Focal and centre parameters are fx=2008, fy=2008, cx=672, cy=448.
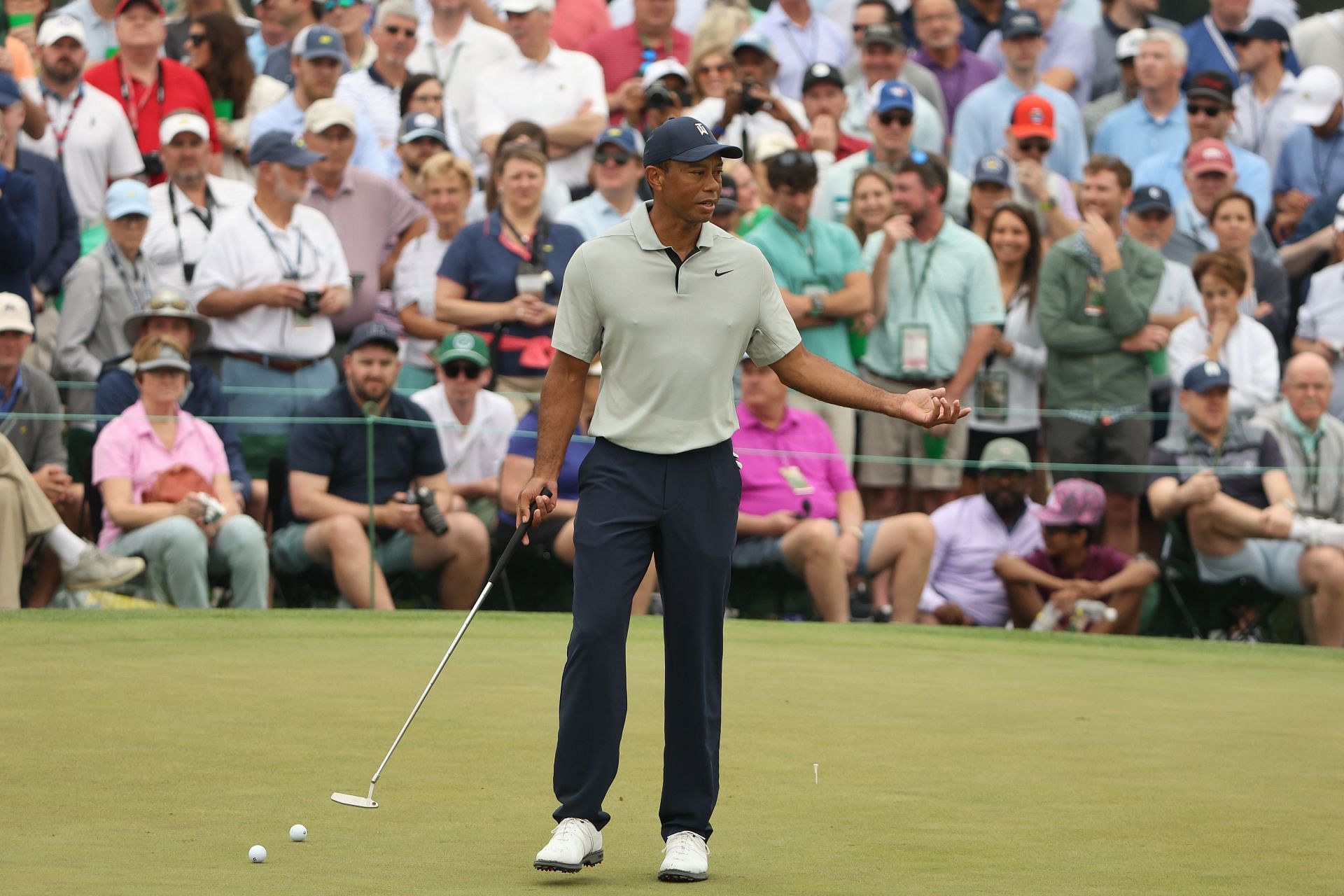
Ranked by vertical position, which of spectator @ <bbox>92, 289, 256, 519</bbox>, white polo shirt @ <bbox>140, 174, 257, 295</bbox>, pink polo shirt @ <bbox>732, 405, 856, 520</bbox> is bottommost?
pink polo shirt @ <bbox>732, 405, 856, 520</bbox>

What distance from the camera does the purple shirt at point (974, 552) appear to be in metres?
11.1

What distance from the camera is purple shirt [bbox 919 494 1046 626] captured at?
36.4 feet

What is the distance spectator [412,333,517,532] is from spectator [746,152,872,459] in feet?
5.92

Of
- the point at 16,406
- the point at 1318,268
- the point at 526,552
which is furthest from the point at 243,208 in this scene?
the point at 1318,268

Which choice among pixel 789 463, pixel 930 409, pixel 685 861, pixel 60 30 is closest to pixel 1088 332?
pixel 789 463

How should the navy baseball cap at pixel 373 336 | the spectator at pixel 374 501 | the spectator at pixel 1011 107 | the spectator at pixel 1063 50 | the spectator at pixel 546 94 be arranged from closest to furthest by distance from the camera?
the spectator at pixel 374 501 < the navy baseball cap at pixel 373 336 < the spectator at pixel 546 94 < the spectator at pixel 1011 107 < the spectator at pixel 1063 50

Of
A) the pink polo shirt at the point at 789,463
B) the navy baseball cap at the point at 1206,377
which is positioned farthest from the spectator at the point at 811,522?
the navy baseball cap at the point at 1206,377

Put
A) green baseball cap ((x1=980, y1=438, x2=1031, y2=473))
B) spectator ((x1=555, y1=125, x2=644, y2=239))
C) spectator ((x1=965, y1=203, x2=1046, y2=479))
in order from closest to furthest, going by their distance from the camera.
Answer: green baseball cap ((x1=980, y1=438, x2=1031, y2=473)), spectator ((x1=965, y1=203, x2=1046, y2=479)), spectator ((x1=555, y1=125, x2=644, y2=239))

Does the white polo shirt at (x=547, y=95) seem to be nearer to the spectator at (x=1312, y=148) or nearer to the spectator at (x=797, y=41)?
the spectator at (x=797, y=41)

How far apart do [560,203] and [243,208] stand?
6.92 feet

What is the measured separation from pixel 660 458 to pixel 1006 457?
641 cm

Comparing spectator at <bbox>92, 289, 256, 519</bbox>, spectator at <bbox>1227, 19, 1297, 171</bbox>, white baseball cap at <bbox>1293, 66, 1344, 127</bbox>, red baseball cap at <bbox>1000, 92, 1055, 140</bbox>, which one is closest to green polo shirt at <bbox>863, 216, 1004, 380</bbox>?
red baseball cap at <bbox>1000, 92, 1055, 140</bbox>

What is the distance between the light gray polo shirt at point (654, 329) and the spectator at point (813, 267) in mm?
6517

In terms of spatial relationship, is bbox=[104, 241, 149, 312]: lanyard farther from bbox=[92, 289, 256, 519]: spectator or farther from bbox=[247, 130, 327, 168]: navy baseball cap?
bbox=[247, 130, 327, 168]: navy baseball cap
